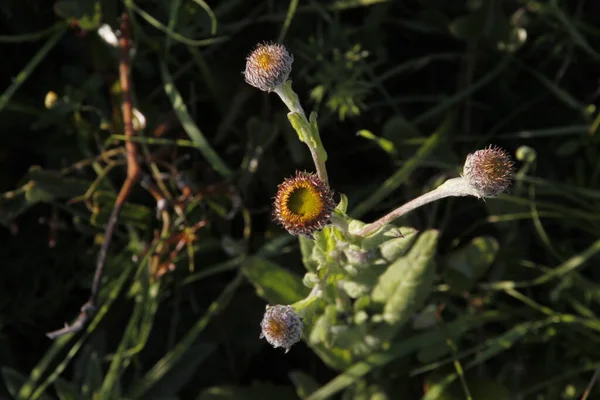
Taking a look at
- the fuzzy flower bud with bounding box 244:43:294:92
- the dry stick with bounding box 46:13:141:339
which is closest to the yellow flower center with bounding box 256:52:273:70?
the fuzzy flower bud with bounding box 244:43:294:92

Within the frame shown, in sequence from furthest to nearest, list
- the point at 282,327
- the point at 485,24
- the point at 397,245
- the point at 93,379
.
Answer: the point at 485,24
the point at 93,379
the point at 397,245
the point at 282,327

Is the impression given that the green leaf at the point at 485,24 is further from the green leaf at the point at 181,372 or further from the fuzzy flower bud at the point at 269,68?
the green leaf at the point at 181,372

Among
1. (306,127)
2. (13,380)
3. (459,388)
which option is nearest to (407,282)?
(459,388)

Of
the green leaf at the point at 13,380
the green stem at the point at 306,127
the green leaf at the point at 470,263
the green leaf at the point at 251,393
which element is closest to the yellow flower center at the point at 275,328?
the green stem at the point at 306,127

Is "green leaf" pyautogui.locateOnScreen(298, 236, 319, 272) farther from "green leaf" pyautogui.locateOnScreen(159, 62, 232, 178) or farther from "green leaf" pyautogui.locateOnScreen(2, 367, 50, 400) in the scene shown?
"green leaf" pyautogui.locateOnScreen(2, 367, 50, 400)

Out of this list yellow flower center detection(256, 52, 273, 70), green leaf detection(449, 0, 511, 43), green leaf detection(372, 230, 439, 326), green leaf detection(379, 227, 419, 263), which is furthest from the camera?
green leaf detection(449, 0, 511, 43)

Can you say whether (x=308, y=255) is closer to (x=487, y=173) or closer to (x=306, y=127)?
(x=306, y=127)

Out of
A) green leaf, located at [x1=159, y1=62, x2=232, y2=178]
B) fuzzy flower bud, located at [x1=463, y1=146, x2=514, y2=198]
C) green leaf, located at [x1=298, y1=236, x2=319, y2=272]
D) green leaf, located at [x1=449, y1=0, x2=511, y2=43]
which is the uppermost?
fuzzy flower bud, located at [x1=463, y1=146, x2=514, y2=198]
